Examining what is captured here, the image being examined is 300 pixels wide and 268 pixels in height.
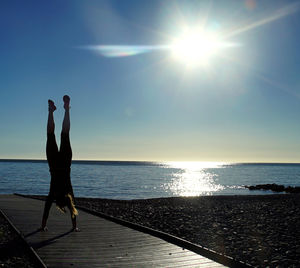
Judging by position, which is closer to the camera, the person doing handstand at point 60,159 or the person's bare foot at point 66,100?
the person doing handstand at point 60,159

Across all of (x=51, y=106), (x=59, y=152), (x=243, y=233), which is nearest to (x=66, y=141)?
(x=59, y=152)

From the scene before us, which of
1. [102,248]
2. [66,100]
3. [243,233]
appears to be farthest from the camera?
[243,233]

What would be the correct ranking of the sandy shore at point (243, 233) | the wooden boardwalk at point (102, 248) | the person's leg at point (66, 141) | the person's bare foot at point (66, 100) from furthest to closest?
the person's bare foot at point (66, 100)
the person's leg at point (66, 141)
the sandy shore at point (243, 233)
the wooden boardwalk at point (102, 248)

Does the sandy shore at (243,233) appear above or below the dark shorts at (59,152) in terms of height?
below

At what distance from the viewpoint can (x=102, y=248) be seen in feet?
27.9

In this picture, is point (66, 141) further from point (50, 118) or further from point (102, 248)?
point (102, 248)

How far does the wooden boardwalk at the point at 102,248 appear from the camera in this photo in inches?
287

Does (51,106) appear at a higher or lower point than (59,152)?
higher

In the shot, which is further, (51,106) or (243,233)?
(243,233)

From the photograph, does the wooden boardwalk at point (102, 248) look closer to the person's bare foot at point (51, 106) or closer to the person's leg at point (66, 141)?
the person's leg at point (66, 141)

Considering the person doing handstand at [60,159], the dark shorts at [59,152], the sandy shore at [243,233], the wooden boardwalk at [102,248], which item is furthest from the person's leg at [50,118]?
the sandy shore at [243,233]

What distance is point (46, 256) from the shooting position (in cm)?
759

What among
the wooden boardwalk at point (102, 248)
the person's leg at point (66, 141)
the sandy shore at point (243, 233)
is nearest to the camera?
the wooden boardwalk at point (102, 248)

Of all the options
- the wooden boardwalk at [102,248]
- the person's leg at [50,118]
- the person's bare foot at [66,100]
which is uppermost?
the person's bare foot at [66,100]
